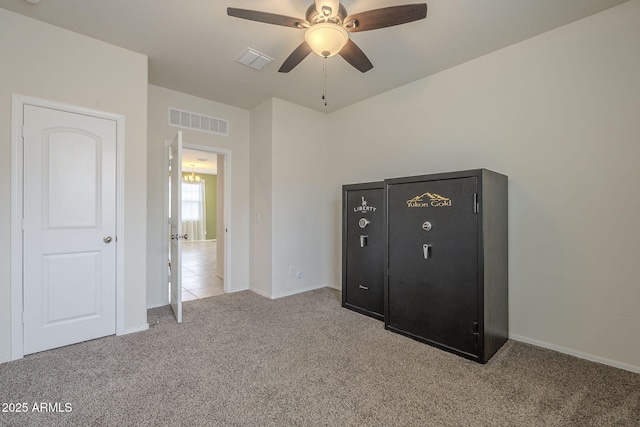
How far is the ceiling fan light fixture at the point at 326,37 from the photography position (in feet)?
6.36

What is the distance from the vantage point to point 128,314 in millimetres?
2881

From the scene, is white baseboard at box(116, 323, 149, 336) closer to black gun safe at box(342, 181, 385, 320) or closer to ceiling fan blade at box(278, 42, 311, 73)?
black gun safe at box(342, 181, 385, 320)

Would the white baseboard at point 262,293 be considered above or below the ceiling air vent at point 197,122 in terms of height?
below

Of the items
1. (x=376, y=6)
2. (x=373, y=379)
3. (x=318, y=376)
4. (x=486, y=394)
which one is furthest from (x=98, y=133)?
(x=486, y=394)

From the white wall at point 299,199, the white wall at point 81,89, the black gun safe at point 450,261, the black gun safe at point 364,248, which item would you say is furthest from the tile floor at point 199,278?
the black gun safe at point 450,261

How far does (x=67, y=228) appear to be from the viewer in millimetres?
2609

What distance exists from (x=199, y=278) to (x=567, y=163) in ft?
17.9

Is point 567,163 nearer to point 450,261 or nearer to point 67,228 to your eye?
point 450,261

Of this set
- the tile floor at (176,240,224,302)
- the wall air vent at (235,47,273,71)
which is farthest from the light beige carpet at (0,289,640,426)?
the wall air vent at (235,47,273,71)

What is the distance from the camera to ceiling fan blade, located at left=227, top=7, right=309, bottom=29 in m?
1.86

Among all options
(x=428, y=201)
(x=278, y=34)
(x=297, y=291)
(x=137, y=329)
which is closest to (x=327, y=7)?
(x=278, y=34)

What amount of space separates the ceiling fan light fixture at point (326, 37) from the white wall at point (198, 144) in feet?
8.65

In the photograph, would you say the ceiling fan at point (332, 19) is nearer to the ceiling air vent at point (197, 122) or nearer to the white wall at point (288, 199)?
the white wall at point (288, 199)

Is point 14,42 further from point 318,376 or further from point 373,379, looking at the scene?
point 373,379
